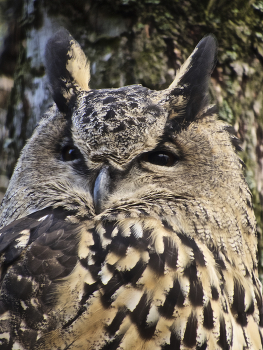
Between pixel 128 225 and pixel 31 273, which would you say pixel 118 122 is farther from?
pixel 31 273

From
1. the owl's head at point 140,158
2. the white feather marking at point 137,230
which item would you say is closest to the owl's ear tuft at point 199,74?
the owl's head at point 140,158

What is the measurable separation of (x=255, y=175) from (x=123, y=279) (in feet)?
4.30

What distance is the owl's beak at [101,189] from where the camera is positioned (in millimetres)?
1544

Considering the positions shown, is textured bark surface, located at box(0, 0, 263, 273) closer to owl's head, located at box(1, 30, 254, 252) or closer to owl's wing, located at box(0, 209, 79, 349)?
owl's head, located at box(1, 30, 254, 252)

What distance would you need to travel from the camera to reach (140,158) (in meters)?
1.64

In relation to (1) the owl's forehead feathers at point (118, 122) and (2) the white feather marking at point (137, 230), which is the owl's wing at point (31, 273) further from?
(1) the owl's forehead feathers at point (118, 122)

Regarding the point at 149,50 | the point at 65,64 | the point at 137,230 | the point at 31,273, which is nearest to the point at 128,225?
the point at 137,230

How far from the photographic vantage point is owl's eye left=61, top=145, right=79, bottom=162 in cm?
170

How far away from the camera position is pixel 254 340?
5.09 ft

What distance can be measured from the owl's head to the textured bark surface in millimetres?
461

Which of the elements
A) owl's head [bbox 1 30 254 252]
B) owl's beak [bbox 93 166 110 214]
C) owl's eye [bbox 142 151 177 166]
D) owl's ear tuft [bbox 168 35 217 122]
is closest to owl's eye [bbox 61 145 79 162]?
Result: owl's head [bbox 1 30 254 252]

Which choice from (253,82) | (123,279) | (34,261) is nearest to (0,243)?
(34,261)

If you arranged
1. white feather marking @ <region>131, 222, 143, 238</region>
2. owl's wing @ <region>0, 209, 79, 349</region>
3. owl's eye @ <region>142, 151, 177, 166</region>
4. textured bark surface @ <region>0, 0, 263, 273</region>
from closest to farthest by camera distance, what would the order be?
owl's wing @ <region>0, 209, 79, 349</region> → white feather marking @ <region>131, 222, 143, 238</region> → owl's eye @ <region>142, 151, 177, 166</region> → textured bark surface @ <region>0, 0, 263, 273</region>

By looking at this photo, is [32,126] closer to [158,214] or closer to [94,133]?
[94,133]
